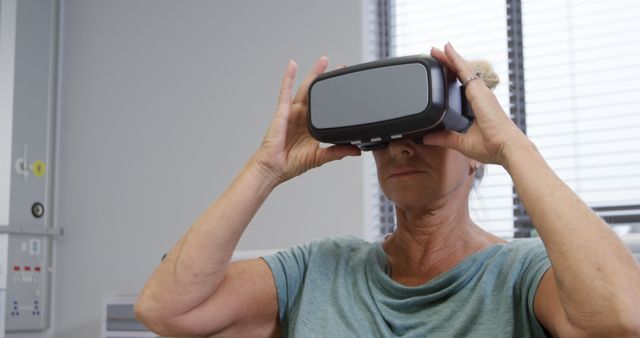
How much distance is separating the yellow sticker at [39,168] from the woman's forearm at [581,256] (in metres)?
2.68

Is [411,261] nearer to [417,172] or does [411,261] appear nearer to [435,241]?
[435,241]

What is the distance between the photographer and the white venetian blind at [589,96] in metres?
2.43

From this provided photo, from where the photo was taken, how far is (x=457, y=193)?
1219 millimetres

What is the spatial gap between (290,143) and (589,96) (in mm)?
1592

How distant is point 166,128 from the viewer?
9.98 feet

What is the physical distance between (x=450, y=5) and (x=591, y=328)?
2072 mm

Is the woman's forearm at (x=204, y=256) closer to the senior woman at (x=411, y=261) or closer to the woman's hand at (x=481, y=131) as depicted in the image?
the senior woman at (x=411, y=261)

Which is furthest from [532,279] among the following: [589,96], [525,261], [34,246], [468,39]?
[34,246]

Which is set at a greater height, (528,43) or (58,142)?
(528,43)

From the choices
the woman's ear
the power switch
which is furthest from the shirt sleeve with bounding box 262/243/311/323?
the power switch

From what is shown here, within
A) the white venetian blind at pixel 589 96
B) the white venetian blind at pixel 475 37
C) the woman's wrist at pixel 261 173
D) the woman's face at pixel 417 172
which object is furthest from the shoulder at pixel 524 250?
the white venetian blind at pixel 589 96

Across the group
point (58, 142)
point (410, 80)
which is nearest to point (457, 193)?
point (410, 80)

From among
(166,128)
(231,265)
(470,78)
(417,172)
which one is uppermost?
(166,128)

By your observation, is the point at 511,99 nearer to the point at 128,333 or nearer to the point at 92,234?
the point at 128,333
